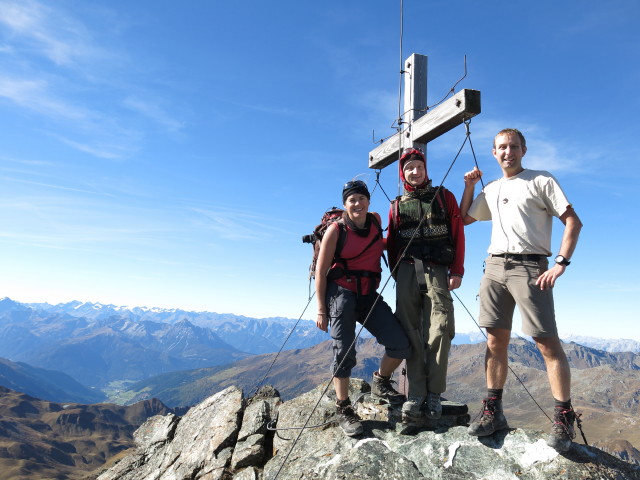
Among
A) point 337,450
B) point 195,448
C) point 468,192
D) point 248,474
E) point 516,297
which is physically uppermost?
point 468,192

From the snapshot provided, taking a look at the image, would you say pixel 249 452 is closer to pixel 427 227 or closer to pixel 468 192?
pixel 427 227

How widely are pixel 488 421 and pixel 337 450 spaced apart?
2820 mm

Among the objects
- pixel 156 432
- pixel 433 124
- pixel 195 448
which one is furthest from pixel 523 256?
pixel 156 432

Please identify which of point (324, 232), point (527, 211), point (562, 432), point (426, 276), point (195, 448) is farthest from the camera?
point (195, 448)

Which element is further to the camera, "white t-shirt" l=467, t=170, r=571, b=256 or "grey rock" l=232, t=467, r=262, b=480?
"grey rock" l=232, t=467, r=262, b=480

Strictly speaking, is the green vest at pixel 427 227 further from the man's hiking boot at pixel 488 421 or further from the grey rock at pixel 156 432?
the grey rock at pixel 156 432

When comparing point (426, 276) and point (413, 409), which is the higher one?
point (426, 276)

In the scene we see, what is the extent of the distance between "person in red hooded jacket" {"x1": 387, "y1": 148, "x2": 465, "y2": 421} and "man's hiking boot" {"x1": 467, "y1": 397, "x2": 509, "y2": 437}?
2.44 ft

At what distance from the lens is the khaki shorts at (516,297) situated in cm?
634

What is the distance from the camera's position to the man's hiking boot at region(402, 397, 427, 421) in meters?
7.39

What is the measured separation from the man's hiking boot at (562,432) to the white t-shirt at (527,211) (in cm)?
250

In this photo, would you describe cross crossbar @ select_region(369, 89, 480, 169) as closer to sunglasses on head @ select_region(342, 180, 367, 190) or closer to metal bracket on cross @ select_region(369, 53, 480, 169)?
metal bracket on cross @ select_region(369, 53, 480, 169)

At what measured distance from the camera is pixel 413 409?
739cm

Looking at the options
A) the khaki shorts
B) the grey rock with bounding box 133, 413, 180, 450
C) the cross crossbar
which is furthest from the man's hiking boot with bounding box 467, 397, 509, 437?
the grey rock with bounding box 133, 413, 180, 450
